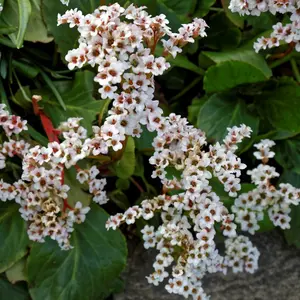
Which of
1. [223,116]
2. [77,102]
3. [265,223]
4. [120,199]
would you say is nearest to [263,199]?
[265,223]

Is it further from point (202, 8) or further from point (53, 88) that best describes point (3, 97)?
point (202, 8)

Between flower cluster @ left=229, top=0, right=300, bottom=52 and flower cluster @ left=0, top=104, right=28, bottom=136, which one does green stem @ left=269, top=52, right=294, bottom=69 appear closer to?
flower cluster @ left=229, top=0, right=300, bottom=52

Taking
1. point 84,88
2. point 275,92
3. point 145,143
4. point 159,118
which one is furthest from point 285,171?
point 159,118

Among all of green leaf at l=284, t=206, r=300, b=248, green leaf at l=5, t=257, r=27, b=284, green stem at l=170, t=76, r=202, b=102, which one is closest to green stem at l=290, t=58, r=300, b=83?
green stem at l=170, t=76, r=202, b=102

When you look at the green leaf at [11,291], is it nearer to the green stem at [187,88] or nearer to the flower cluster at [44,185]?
the flower cluster at [44,185]

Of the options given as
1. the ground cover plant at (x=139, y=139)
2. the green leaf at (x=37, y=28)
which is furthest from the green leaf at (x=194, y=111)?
the green leaf at (x=37, y=28)

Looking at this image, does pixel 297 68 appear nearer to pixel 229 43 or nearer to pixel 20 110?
pixel 229 43
